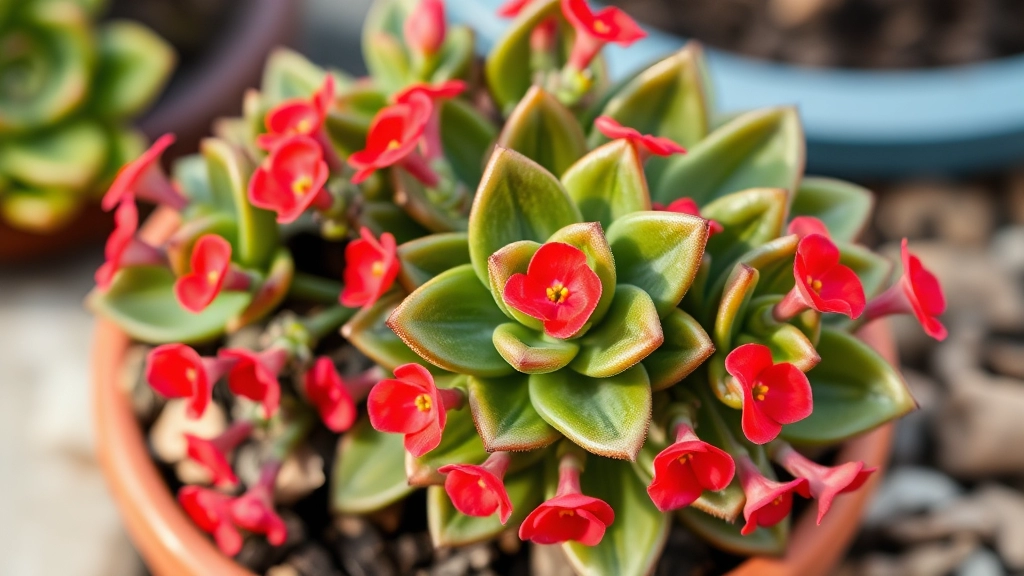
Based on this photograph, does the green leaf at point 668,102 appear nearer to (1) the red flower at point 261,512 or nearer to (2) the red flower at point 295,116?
(2) the red flower at point 295,116

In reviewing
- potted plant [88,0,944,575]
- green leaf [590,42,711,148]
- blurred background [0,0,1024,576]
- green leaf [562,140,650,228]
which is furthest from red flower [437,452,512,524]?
blurred background [0,0,1024,576]

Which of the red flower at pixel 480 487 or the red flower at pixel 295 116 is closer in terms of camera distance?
the red flower at pixel 480 487

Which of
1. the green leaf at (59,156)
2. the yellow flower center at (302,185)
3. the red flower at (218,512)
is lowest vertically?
the red flower at (218,512)

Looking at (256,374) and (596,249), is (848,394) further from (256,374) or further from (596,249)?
(256,374)

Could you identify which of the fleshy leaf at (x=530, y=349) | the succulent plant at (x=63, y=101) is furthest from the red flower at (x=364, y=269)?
the succulent plant at (x=63, y=101)

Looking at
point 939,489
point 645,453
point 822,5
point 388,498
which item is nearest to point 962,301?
point 939,489

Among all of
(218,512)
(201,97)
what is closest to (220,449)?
(218,512)
